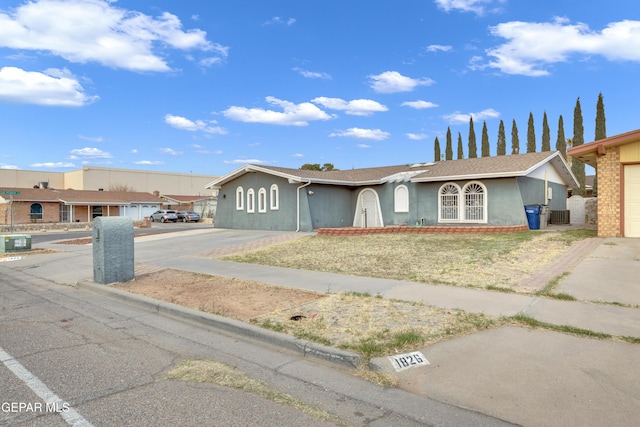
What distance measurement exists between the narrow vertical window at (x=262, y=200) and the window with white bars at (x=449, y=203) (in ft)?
32.9

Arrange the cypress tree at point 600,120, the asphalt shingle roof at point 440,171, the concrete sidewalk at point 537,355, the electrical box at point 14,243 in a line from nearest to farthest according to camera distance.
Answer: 1. the concrete sidewalk at point 537,355
2. the electrical box at point 14,243
3. the asphalt shingle roof at point 440,171
4. the cypress tree at point 600,120

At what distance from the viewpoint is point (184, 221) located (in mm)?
49531

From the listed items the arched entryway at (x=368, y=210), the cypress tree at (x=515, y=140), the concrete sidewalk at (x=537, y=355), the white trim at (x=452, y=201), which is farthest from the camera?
the cypress tree at (x=515, y=140)

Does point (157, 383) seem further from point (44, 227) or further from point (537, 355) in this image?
point (44, 227)

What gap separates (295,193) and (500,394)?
19.5 m

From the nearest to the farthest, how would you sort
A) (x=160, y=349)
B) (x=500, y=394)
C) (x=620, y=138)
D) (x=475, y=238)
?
(x=500, y=394)
(x=160, y=349)
(x=620, y=138)
(x=475, y=238)

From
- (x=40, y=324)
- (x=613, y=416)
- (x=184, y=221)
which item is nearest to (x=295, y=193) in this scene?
(x=40, y=324)

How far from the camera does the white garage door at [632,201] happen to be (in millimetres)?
14156

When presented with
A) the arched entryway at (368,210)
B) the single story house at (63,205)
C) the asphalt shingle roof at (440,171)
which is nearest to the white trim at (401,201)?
the asphalt shingle roof at (440,171)

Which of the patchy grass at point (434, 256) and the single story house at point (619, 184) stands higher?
the single story house at point (619, 184)

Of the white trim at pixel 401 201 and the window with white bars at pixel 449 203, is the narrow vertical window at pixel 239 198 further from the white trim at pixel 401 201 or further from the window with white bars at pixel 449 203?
the window with white bars at pixel 449 203

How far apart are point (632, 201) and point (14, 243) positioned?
23.3 m

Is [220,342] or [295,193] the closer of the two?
[220,342]

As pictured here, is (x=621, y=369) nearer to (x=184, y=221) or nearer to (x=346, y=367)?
(x=346, y=367)
